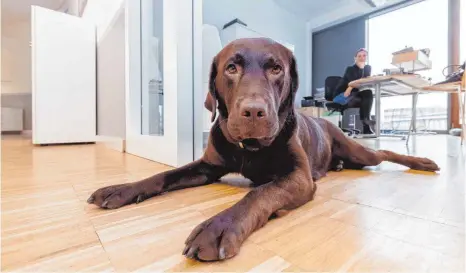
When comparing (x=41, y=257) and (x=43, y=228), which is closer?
(x=41, y=257)

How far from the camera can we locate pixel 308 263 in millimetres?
478

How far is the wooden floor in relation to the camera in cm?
48

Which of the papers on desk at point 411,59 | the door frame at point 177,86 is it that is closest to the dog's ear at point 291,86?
the door frame at point 177,86

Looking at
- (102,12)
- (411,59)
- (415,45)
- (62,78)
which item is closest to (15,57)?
(62,78)

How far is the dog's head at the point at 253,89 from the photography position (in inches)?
28.9

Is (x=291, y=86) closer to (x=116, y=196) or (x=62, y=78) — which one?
(x=116, y=196)

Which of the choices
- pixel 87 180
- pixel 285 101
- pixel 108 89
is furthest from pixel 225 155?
pixel 108 89

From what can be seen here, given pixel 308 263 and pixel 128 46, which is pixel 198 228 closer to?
→ pixel 308 263

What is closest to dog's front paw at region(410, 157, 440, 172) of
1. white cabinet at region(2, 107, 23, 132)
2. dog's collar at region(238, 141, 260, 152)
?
dog's collar at region(238, 141, 260, 152)

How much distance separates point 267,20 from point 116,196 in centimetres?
680

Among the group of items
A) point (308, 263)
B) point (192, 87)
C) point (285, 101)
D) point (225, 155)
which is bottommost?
point (308, 263)

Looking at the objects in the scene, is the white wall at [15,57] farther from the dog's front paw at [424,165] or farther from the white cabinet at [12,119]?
the dog's front paw at [424,165]

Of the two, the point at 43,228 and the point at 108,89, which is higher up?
the point at 108,89

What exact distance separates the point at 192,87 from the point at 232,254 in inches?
50.5
